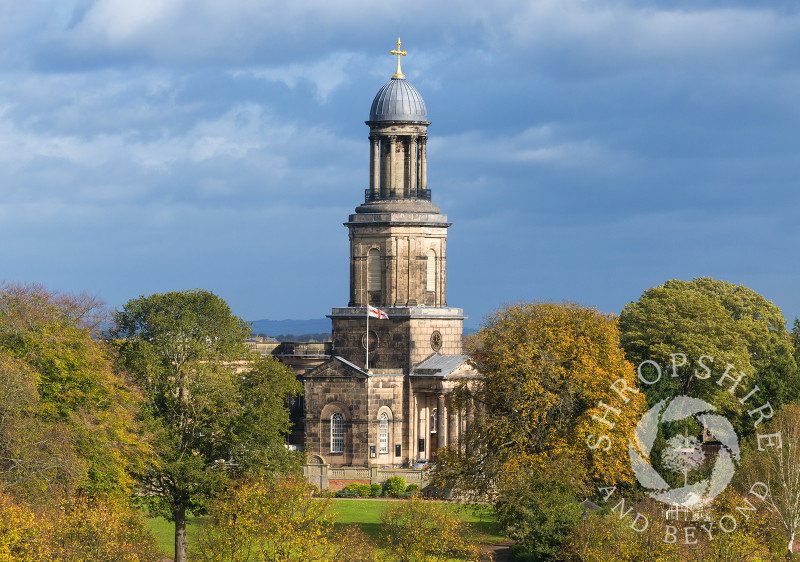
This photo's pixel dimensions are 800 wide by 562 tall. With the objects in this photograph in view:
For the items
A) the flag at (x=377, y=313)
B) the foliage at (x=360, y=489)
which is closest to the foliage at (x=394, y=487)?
the foliage at (x=360, y=489)

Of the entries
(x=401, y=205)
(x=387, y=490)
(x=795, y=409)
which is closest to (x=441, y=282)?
(x=401, y=205)

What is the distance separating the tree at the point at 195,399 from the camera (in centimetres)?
6128

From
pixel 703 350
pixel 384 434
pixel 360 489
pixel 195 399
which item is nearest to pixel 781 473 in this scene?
pixel 195 399

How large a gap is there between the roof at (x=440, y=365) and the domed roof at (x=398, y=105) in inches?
582

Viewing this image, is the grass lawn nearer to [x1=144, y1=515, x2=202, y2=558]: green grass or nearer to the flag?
[x1=144, y1=515, x2=202, y2=558]: green grass

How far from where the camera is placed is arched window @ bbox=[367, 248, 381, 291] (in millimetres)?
93812

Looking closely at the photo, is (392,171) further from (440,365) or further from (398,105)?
(440,365)

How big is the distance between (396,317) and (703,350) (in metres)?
18.8

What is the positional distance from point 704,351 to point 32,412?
1696 inches

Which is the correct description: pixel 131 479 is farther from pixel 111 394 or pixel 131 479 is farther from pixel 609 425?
pixel 609 425

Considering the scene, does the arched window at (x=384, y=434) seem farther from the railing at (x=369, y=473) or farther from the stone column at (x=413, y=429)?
the railing at (x=369, y=473)

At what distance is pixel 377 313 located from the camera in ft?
299

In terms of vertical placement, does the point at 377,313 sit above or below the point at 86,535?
above

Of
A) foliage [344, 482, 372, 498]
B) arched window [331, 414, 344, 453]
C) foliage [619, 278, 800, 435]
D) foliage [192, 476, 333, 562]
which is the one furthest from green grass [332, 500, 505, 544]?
foliage [619, 278, 800, 435]
